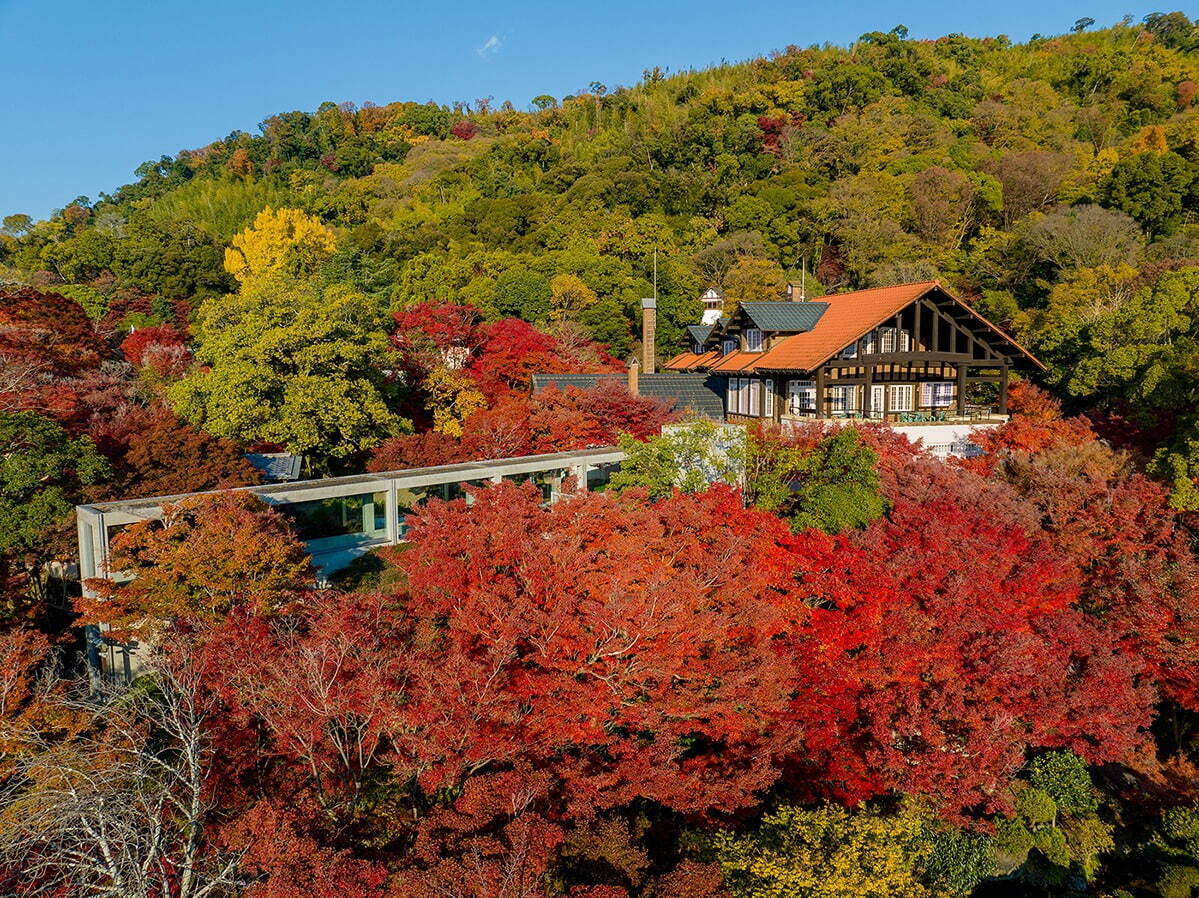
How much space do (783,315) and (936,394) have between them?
6769 millimetres

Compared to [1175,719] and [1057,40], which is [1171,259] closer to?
[1175,719]

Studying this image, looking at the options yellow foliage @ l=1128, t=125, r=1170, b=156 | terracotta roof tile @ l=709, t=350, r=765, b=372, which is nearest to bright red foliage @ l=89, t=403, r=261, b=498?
terracotta roof tile @ l=709, t=350, r=765, b=372

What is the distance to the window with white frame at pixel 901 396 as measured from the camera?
84.4 feet

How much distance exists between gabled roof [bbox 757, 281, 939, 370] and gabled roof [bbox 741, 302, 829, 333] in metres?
0.22

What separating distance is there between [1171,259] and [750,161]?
27.8m

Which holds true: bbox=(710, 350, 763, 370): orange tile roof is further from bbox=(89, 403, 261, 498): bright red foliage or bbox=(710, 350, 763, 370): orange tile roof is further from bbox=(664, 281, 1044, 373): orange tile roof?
bbox=(89, 403, 261, 498): bright red foliage

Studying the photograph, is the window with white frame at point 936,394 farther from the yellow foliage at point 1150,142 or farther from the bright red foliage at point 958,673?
the yellow foliage at point 1150,142

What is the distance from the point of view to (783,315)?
83.3 ft

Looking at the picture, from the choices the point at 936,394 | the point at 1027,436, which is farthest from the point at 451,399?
the point at 1027,436

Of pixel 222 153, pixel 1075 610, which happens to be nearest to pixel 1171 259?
pixel 1075 610

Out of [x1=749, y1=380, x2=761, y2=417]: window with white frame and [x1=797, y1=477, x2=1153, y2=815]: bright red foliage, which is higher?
[x1=749, y1=380, x2=761, y2=417]: window with white frame

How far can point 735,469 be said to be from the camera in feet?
63.8

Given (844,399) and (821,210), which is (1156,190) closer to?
(821,210)

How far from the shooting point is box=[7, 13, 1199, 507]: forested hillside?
3152cm
